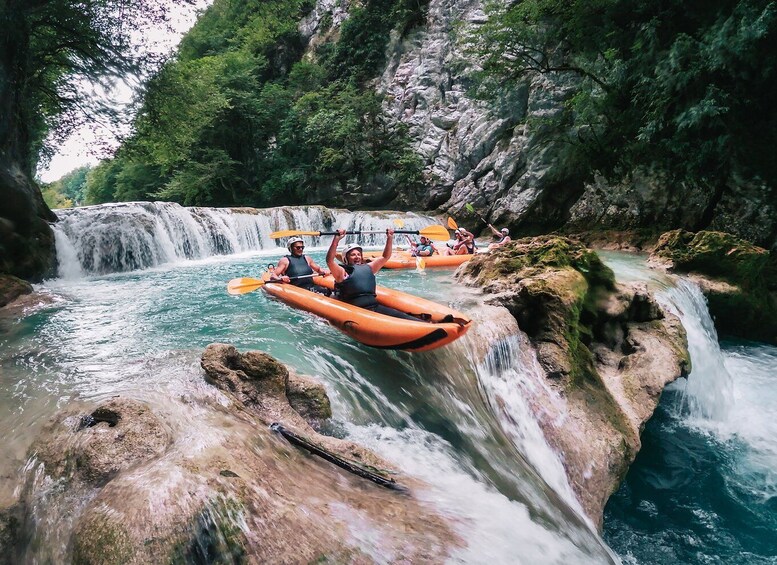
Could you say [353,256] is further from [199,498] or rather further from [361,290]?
[199,498]

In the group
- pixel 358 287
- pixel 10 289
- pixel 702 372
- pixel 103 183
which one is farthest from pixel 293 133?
pixel 702 372

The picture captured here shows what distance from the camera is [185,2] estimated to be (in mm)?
7734

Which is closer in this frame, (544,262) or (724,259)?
(544,262)

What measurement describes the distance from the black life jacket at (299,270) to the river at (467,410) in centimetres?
61

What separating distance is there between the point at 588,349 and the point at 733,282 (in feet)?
14.9

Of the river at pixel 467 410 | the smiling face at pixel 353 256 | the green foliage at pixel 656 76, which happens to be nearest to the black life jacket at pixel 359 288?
the smiling face at pixel 353 256

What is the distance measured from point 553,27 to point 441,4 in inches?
383

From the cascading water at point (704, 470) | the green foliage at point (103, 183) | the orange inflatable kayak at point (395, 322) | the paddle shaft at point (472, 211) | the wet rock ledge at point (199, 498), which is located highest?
the green foliage at point (103, 183)

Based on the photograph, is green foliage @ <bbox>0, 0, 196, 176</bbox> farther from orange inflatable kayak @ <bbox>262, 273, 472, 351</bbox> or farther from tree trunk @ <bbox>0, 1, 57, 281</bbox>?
orange inflatable kayak @ <bbox>262, 273, 472, 351</bbox>

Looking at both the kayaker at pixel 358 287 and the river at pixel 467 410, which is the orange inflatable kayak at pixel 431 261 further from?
the kayaker at pixel 358 287

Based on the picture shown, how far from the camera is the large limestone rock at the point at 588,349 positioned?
12.0 feet

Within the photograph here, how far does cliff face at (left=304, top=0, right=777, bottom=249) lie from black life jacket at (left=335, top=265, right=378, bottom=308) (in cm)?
881

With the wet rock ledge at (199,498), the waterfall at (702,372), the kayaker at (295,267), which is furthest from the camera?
the kayaker at (295,267)

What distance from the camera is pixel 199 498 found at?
5.36 feet
